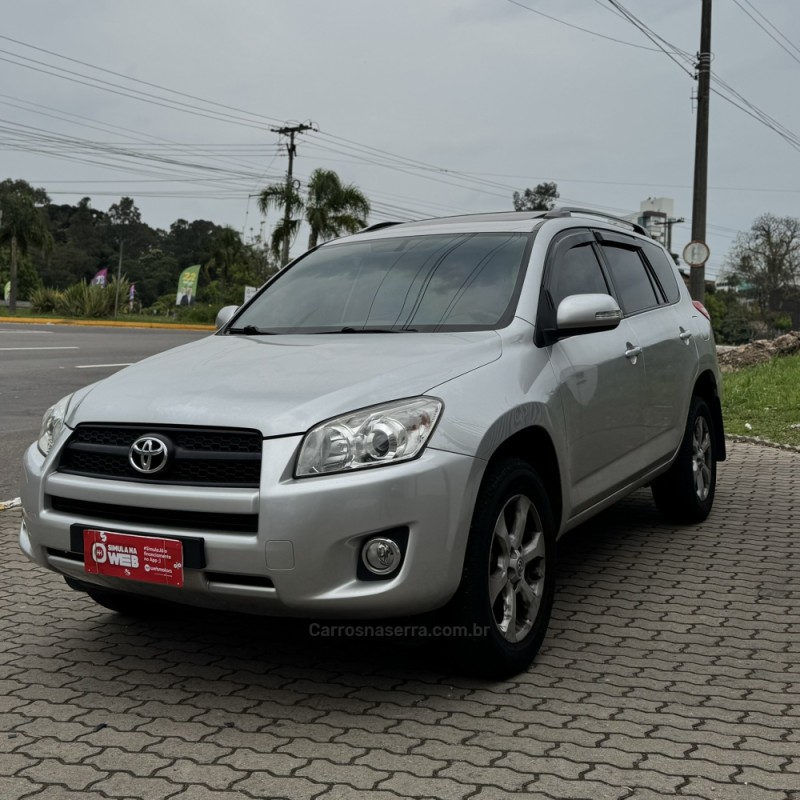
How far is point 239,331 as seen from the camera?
4.79m

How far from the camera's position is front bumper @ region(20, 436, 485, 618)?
314 centimetres

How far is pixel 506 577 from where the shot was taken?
3.66 metres

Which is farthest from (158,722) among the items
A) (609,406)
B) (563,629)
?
(609,406)

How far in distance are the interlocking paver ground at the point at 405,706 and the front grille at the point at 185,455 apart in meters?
0.81

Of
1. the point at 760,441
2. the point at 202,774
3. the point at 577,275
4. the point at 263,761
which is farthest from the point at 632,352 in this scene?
the point at 760,441

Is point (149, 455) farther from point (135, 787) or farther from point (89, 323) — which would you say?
point (89, 323)

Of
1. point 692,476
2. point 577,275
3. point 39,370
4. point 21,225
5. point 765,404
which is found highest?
point 21,225

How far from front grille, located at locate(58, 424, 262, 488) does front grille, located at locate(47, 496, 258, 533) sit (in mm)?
99

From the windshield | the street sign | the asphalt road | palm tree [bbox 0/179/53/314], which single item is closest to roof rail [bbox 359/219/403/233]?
the windshield

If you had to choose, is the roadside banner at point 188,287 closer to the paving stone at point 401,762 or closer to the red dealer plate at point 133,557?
the red dealer plate at point 133,557

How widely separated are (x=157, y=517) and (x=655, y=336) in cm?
307

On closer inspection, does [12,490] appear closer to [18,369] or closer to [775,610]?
[775,610]

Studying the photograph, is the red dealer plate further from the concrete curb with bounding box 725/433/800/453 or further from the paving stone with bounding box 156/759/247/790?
the concrete curb with bounding box 725/433/800/453

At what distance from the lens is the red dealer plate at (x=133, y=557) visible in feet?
10.8
